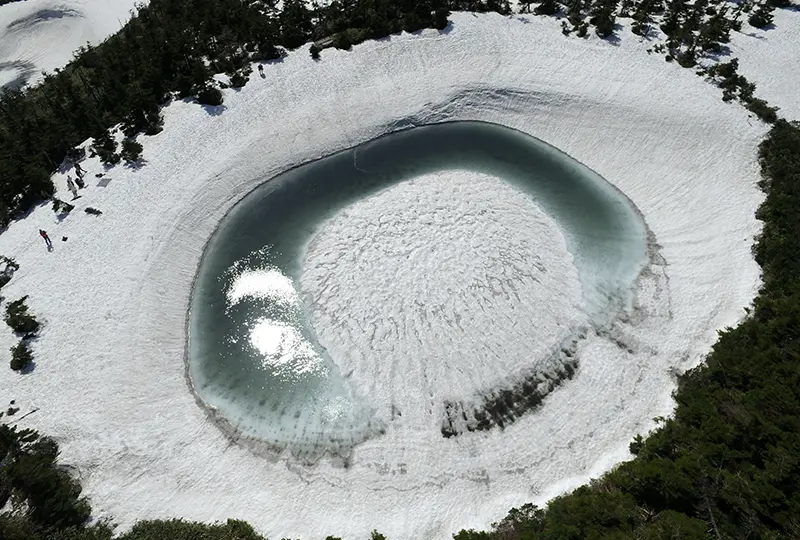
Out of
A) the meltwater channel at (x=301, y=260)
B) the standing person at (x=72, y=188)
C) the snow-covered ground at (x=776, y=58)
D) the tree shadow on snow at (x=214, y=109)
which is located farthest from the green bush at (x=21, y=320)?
the snow-covered ground at (x=776, y=58)

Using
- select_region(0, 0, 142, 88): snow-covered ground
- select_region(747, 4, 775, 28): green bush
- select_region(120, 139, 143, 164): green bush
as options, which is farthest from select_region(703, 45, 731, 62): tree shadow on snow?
select_region(0, 0, 142, 88): snow-covered ground

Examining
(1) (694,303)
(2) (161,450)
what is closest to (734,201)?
(1) (694,303)

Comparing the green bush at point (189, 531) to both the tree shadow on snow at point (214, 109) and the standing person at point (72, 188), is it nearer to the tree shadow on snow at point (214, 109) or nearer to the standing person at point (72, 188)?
the standing person at point (72, 188)

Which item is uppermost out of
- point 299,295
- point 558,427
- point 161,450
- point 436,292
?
point 436,292

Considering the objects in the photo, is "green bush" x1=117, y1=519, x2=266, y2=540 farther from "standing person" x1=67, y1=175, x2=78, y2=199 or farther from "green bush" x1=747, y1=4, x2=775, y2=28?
"green bush" x1=747, y1=4, x2=775, y2=28

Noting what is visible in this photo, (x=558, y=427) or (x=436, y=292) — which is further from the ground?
(x=436, y=292)

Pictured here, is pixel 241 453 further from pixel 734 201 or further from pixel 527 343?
pixel 734 201

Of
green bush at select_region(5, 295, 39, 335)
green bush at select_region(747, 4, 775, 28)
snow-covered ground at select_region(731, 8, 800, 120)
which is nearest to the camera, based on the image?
green bush at select_region(5, 295, 39, 335)
